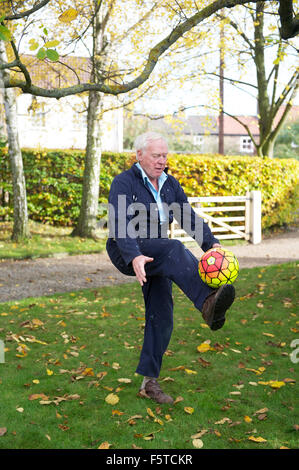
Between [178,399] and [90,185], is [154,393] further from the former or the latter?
[90,185]

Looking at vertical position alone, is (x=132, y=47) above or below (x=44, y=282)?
above

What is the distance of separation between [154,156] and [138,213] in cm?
49

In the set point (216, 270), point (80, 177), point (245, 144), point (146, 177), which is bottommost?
point (216, 270)

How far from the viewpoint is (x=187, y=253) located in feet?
14.6

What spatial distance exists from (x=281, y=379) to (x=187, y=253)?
2.12 m

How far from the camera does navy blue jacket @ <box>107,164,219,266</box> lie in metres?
4.34

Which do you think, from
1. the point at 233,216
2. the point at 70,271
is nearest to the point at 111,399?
the point at 70,271

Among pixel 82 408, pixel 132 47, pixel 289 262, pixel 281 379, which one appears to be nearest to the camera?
pixel 82 408

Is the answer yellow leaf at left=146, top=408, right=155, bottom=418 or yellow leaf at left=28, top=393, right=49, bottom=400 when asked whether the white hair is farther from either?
yellow leaf at left=28, top=393, right=49, bottom=400

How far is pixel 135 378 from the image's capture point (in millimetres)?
5758

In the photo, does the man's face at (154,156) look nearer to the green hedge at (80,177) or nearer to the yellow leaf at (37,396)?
the yellow leaf at (37,396)

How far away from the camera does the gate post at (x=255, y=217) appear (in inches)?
643
